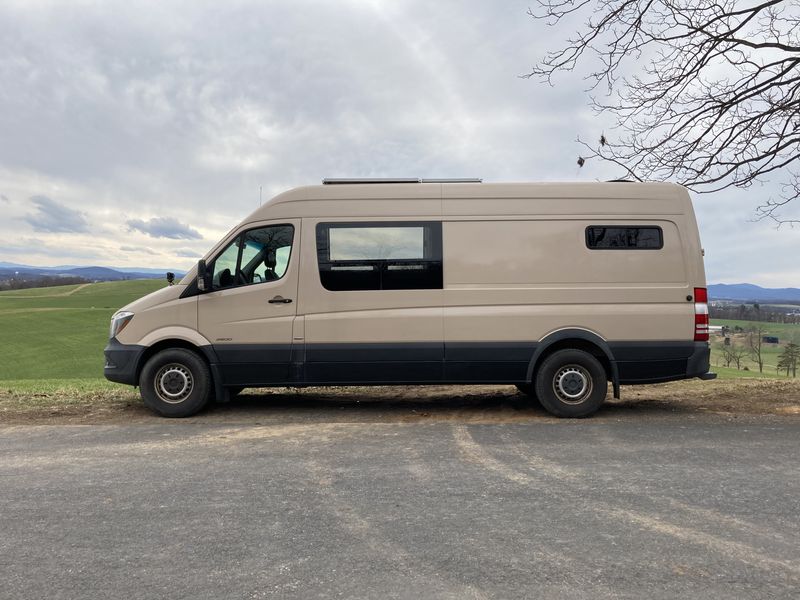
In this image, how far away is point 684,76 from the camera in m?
8.36

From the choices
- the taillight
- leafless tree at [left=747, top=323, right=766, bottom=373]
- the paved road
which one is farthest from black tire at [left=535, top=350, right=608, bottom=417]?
leafless tree at [left=747, top=323, right=766, bottom=373]

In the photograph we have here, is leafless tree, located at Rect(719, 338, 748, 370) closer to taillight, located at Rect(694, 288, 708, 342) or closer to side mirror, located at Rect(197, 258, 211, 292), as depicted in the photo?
taillight, located at Rect(694, 288, 708, 342)

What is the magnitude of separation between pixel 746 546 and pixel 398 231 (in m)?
4.64

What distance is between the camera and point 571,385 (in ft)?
21.7

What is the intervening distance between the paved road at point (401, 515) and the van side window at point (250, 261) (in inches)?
76.2

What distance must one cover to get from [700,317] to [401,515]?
16.0 ft

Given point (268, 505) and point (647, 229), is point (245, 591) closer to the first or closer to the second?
point (268, 505)

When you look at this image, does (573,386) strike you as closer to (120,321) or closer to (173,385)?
(173,385)

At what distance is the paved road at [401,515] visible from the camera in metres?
2.74

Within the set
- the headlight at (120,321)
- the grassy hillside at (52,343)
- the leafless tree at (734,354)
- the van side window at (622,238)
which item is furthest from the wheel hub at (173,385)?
the leafless tree at (734,354)

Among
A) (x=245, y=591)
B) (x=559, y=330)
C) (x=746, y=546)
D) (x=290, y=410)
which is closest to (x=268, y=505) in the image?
(x=245, y=591)

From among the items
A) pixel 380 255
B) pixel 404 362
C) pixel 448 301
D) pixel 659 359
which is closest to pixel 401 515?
pixel 404 362

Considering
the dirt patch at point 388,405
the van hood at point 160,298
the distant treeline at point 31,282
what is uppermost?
the distant treeline at point 31,282

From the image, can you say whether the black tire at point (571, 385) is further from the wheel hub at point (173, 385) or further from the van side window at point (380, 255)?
the wheel hub at point (173, 385)
